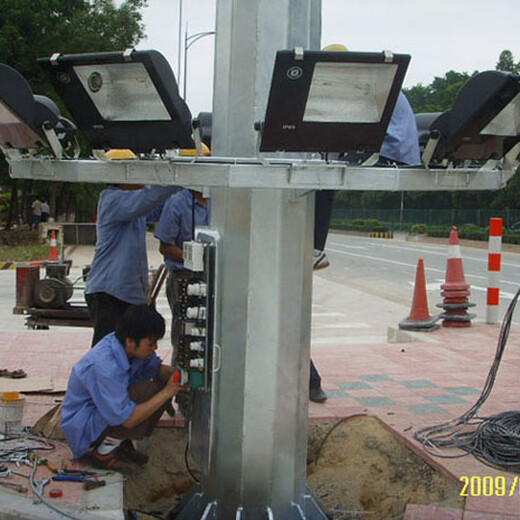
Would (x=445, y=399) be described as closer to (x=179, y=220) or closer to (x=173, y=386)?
(x=179, y=220)

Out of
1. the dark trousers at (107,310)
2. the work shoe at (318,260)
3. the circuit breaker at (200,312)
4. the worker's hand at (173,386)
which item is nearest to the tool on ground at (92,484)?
the worker's hand at (173,386)

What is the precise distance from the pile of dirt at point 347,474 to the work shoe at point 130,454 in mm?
126

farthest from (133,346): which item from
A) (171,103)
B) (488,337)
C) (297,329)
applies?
(488,337)

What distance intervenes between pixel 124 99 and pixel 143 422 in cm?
186

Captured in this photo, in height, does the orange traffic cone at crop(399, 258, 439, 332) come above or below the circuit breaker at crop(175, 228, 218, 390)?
below

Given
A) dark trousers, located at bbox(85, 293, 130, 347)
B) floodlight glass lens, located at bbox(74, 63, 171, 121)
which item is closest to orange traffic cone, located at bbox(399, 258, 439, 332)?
dark trousers, located at bbox(85, 293, 130, 347)

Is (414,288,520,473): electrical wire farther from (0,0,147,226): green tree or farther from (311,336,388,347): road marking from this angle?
(0,0,147,226): green tree

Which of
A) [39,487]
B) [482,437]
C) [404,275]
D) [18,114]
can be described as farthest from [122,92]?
[404,275]

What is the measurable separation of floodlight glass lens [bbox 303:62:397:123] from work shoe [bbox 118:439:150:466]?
241 cm

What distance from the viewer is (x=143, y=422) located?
14.6 ft

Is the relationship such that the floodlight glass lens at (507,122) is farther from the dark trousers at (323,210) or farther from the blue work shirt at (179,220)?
the blue work shirt at (179,220)

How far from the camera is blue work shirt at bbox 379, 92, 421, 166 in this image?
4676 mm

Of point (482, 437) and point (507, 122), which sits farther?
point (482, 437)

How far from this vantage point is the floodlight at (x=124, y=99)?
130 inches
